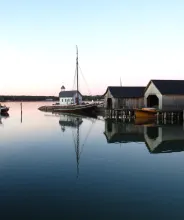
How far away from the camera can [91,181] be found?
43.0ft

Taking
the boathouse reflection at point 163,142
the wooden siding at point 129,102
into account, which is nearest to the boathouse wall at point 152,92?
the wooden siding at point 129,102

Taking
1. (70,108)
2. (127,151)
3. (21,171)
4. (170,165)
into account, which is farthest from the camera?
(70,108)

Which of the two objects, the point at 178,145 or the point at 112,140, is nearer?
the point at 178,145

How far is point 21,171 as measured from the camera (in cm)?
1485

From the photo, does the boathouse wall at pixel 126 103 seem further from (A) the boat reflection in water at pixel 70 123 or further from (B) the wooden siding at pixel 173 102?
(B) the wooden siding at pixel 173 102

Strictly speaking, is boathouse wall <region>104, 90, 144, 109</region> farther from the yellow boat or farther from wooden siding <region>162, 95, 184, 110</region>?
wooden siding <region>162, 95, 184, 110</region>

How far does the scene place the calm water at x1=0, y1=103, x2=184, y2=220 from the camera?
9781 mm

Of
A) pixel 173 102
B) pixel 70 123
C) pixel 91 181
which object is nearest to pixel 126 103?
pixel 173 102

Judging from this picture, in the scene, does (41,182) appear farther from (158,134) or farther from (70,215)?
(158,134)

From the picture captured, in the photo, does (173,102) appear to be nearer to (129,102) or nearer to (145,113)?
(145,113)

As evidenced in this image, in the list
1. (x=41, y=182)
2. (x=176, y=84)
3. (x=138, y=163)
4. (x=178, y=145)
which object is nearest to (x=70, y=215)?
(x=41, y=182)

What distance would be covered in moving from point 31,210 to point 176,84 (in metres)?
41.5

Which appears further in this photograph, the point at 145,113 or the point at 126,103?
the point at 126,103

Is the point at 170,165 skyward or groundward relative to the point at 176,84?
groundward
